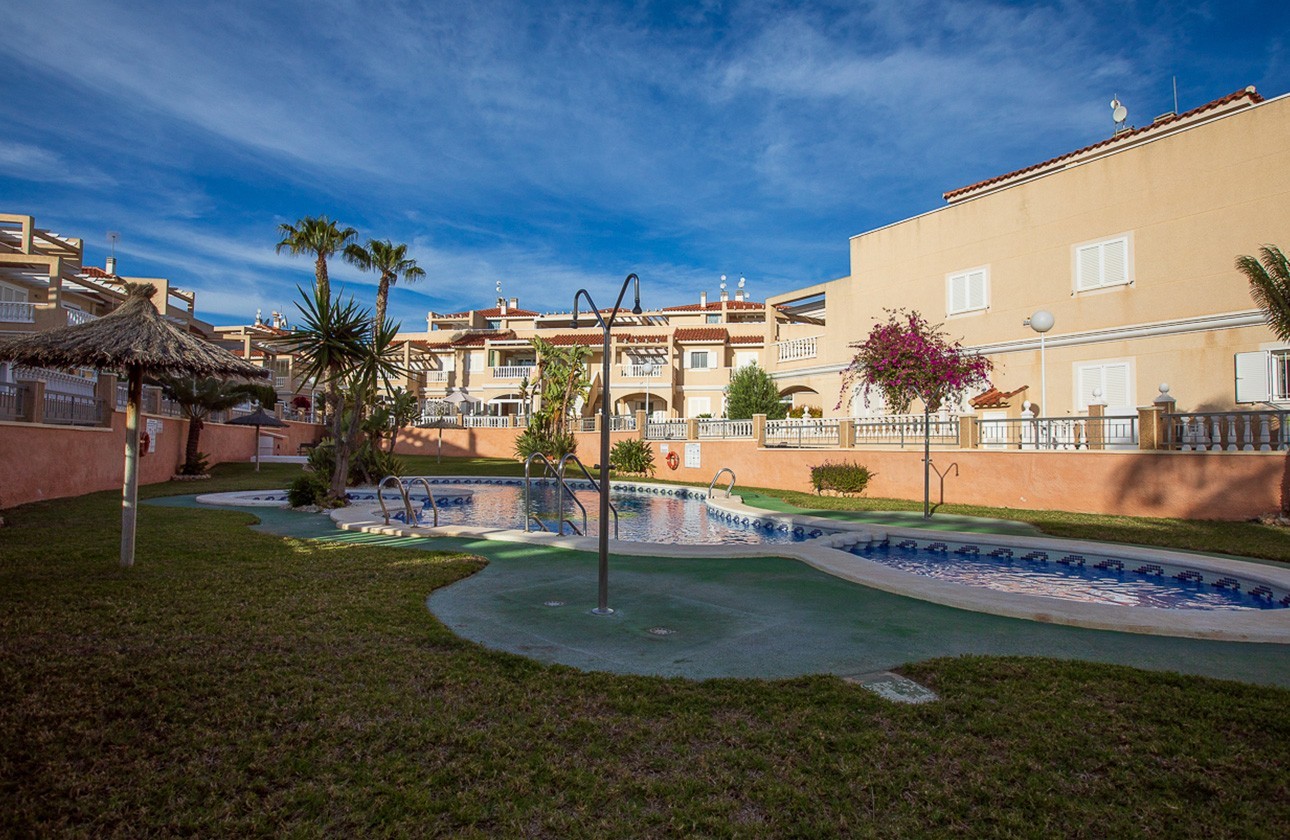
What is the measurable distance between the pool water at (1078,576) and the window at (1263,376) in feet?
29.8

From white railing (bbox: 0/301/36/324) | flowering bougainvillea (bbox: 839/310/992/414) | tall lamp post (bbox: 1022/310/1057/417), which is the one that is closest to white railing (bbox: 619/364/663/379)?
flowering bougainvillea (bbox: 839/310/992/414)

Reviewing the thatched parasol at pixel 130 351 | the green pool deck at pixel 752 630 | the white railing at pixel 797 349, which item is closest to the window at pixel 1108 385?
the white railing at pixel 797 349

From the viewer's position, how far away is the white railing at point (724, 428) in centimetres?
2586

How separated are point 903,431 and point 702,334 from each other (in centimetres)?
2906

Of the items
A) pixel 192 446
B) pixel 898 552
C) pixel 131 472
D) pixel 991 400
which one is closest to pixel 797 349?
pixel 991 400

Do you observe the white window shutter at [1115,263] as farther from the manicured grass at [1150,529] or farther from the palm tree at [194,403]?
the palm tree at [194,403]

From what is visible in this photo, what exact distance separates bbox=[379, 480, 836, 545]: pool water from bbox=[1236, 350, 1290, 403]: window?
35.3 ft

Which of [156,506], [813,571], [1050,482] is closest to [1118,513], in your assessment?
[1050,482]

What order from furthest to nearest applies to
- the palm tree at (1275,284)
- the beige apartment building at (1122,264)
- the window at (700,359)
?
1. the window at (700,359)
2. the beige apartment building at (1122,264)
3. the palm tree at (1275,284)

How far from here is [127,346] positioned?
26.7ft

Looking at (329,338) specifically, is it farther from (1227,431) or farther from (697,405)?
(697,405)

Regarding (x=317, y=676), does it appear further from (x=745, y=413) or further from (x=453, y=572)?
(x=745, y=413)

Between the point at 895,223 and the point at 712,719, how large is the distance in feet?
77.2

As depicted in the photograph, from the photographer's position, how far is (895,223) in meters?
24.5
